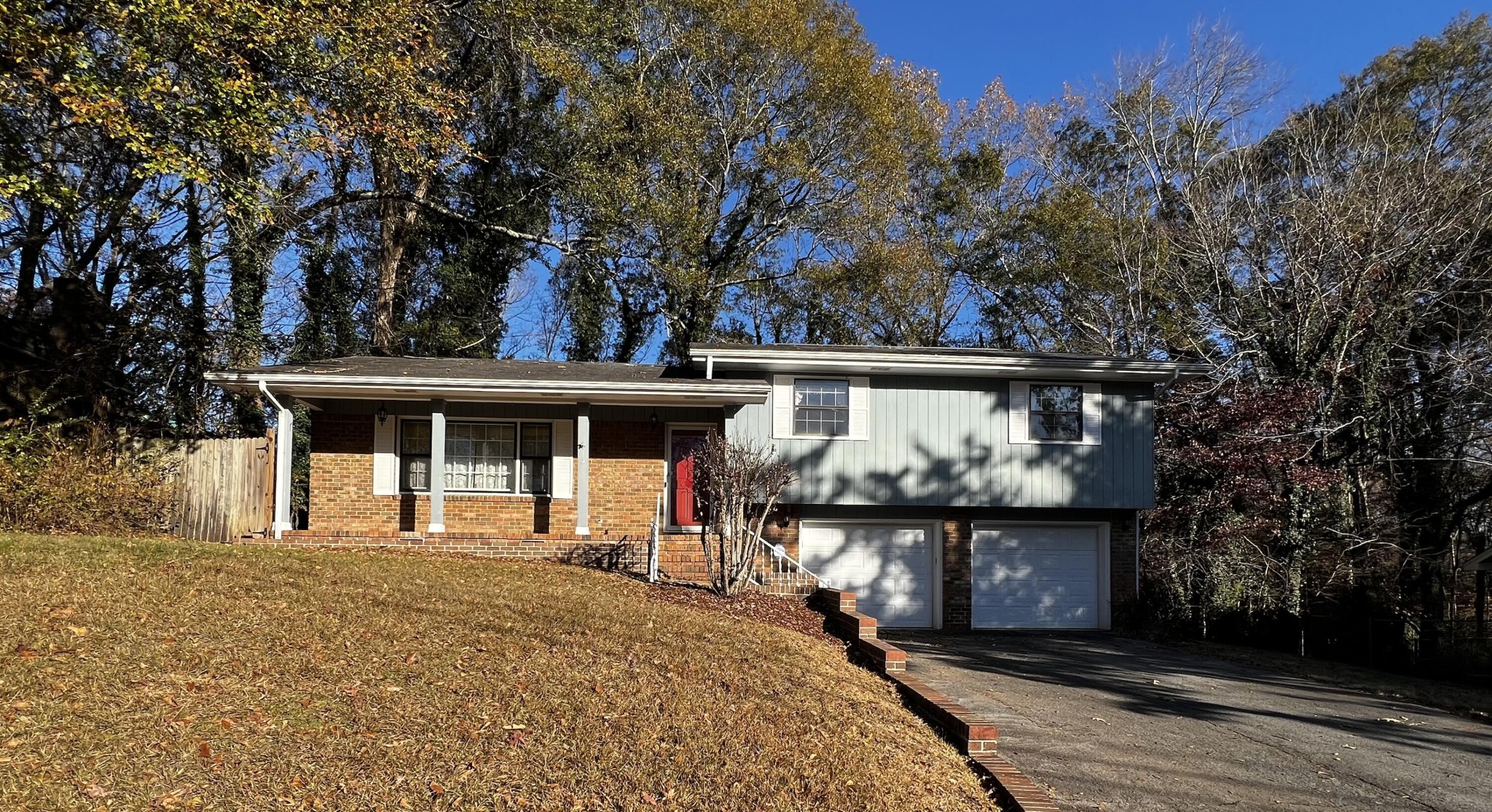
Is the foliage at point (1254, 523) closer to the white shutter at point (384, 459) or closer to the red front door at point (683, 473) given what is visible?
the red front door at point (683, 473)


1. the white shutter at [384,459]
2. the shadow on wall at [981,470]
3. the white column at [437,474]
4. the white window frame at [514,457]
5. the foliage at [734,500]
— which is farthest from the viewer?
the shadow on wall at [981,470]

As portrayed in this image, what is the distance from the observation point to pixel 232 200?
44.6ft

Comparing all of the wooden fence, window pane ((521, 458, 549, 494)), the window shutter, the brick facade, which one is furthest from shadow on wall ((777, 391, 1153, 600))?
the wooden fence

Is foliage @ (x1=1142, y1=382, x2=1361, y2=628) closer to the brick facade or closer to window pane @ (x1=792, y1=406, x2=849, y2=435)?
window pane @ (x1=792, y1=406, x2=849, y2=435)

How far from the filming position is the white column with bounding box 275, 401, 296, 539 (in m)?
13.7

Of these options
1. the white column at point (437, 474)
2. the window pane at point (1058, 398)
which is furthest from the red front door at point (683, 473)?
the window pane at point (1058, 398)

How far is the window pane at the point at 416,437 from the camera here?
15.4 m

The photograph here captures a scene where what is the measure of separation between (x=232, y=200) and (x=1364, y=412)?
19606 millimetres

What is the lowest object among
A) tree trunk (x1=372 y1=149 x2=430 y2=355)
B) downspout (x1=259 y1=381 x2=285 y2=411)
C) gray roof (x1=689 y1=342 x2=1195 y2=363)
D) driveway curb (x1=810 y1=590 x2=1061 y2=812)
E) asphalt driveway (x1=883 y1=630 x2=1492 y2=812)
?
asphalt driveway (x1=883 y1=630 x2=1492 y2=812)

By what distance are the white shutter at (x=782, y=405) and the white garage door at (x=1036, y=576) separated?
4013mm

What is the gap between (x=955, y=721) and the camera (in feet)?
23.5

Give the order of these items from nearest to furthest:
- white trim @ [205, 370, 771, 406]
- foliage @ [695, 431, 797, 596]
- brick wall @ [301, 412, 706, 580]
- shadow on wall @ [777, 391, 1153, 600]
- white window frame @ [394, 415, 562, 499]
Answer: foliage @ [695, 431, 797, 596]
white trim @ [205, 370, 771, 406]
brick wall @ [301, 412, 706, 580]
white window frame @ [394, 415, 562, 499]
shadow on wall @ [777, 391, 1153, 600]

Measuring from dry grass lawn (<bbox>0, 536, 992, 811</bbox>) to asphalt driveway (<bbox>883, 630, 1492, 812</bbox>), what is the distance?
1.55 m

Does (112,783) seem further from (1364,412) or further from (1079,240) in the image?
(1079,240)
